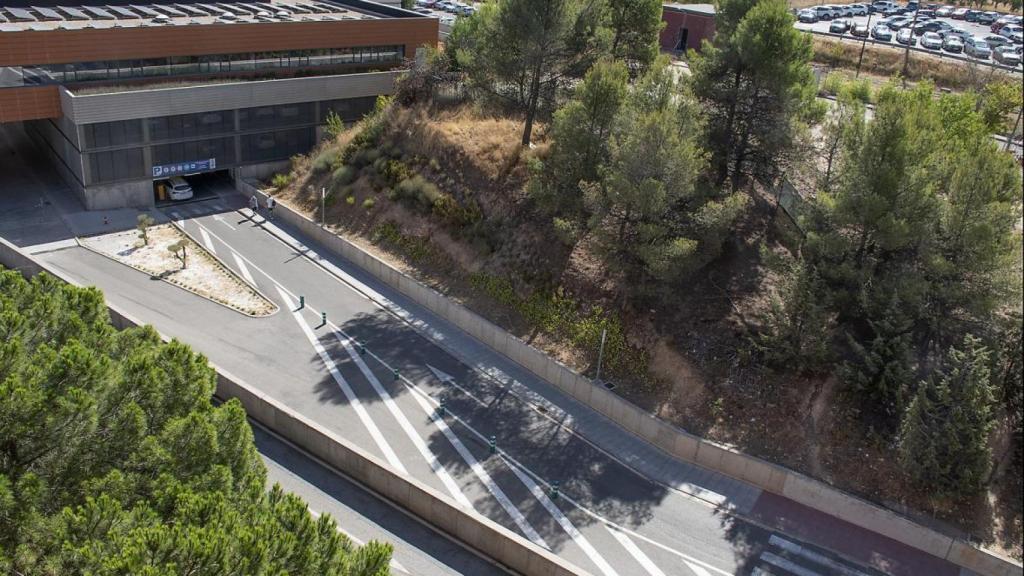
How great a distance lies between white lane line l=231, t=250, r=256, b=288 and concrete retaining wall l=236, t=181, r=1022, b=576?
21.3 feet

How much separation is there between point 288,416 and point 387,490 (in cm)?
455

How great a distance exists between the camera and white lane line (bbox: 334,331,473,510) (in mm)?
25797

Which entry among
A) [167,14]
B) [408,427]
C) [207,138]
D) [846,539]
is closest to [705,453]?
[846,539]

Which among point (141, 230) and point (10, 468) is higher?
point (10, 468)

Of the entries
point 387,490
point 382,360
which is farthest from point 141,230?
point 387,490

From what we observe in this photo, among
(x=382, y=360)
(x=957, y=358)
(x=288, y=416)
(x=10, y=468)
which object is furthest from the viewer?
(x=382, y=360)

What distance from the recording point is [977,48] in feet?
154

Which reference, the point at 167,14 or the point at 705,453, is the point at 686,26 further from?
the point at 705,453

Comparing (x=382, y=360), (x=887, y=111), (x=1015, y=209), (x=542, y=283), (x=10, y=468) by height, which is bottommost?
(x=382, y=360)

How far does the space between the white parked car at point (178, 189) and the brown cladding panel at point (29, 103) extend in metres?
6.72

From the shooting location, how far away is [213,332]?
33500mm

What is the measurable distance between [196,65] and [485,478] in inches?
1298

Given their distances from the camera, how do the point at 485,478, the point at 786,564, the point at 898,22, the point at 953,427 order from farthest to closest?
the point at 898,22, the point at 485,478, the point at 786,564, the point at 953,427

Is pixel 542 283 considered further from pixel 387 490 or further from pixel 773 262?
pixel 387 490
